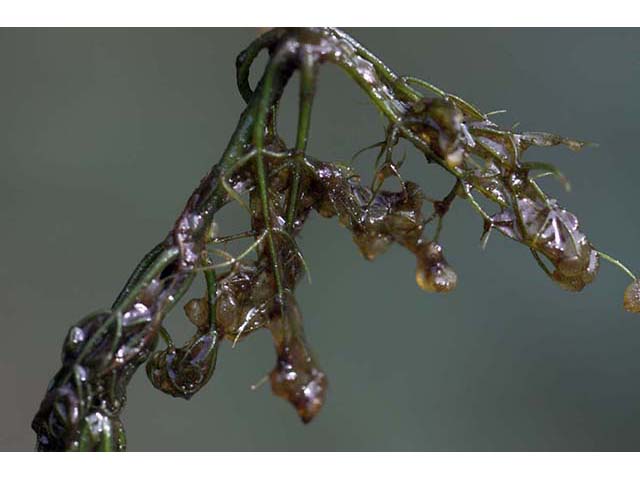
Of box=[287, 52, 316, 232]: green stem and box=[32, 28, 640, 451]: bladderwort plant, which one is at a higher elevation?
box=[287, 52, 316, 232]: green stem

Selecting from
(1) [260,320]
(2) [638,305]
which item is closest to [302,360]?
(1) [260,320]

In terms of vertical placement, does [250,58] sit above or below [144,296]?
above

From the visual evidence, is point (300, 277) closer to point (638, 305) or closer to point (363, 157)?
point (638, 305)

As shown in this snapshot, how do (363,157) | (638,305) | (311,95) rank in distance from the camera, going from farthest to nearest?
(363,157) → (638,305) → (311,95)

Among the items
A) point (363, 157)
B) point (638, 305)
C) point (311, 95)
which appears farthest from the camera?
point (363, 157)

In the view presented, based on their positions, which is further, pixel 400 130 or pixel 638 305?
pixel 638 305

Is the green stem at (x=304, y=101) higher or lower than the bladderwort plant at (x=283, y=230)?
higher

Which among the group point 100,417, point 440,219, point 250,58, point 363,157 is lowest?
point 100,417
